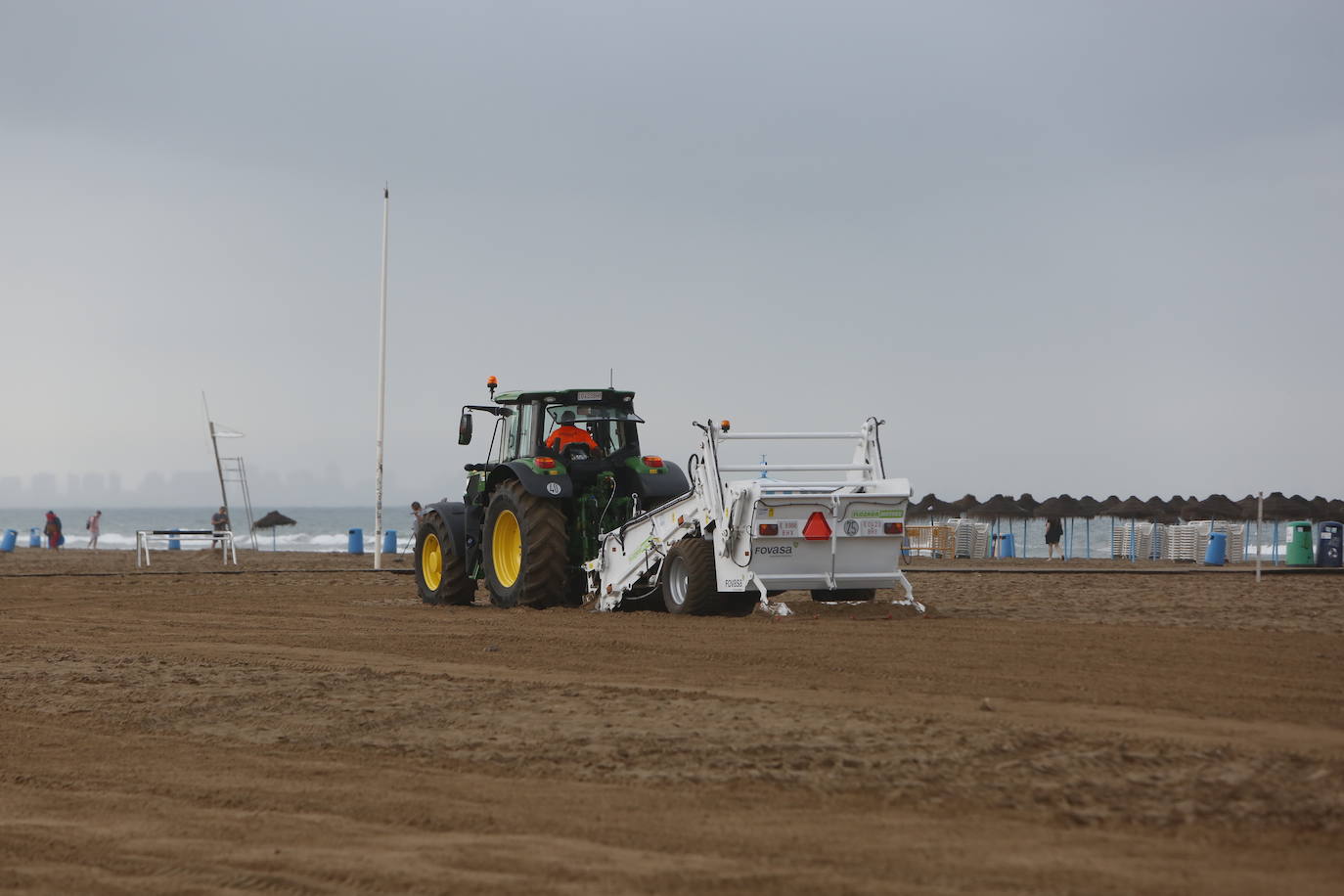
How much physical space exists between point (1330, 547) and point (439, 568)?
19.1 meters

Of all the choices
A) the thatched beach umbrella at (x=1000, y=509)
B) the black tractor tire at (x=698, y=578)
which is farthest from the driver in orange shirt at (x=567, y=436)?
the thatched beach umbrella at (x=1000, y=509)

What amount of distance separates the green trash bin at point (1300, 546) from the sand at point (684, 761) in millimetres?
18262

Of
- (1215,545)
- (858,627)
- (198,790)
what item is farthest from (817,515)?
(1215,545)

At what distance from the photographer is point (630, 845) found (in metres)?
4.77

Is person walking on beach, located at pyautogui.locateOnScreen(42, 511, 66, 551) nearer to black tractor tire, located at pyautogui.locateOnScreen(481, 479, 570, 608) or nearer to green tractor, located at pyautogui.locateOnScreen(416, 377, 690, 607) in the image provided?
green tractor, located at pyautogui.locateOnScreen(416, 377, 690, 607)

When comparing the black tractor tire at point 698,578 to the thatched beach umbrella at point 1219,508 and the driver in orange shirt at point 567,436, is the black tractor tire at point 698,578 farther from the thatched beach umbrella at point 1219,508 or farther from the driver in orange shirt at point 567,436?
the thatched beach umbrella at point 1219,508

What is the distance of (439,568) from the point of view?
1692 cm

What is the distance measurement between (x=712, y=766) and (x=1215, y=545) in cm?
2674

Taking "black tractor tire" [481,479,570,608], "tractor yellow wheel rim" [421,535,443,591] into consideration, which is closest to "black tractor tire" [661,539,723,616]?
"black tractor tire" [481,479,570,608]

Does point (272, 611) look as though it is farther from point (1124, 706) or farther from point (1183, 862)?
point (1183, 862)

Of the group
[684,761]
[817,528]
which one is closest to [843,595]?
[817,528]

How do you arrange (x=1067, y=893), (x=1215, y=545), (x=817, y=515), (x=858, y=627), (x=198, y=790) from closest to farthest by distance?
(x=1067, y=893) → (x=198, y=790) → (x=858, y=627) → (x=817, y=515) → (x=1215, y=545)

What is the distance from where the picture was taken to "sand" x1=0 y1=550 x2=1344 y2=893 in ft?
14.9

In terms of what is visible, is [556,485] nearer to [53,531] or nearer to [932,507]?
[932,507]
